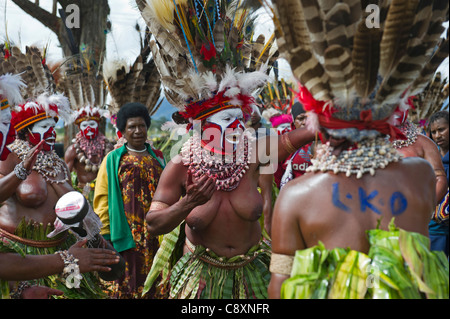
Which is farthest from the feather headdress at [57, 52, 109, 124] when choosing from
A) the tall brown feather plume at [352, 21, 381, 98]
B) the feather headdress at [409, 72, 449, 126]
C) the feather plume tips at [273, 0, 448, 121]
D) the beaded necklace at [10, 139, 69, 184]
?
the tall brown feather plume at [352, 21, 381, 98]

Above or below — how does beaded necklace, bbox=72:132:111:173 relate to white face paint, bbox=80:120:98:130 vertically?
below

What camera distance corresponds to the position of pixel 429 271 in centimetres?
223

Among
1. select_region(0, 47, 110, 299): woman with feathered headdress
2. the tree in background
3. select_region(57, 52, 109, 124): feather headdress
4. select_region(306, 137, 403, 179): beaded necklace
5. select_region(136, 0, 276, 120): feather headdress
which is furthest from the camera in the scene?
the tree in background

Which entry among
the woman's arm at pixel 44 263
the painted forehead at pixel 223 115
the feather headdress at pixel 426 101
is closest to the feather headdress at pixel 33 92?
the painted forehead at pixel 223 115

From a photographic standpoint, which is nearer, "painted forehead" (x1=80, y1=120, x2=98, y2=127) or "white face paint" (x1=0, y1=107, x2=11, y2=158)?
"white face paint" (x1=0, y1=107, x2=11, y2=158)

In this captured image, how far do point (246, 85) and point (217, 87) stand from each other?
0.22 metres

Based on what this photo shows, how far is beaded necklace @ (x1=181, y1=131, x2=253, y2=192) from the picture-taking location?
3826 mm

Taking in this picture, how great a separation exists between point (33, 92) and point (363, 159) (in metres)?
4.61

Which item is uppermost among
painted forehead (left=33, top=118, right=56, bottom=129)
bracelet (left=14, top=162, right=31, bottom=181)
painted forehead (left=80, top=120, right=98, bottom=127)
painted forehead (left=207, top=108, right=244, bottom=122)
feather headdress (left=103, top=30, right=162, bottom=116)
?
feather headdress (left=103, top=30, right=162, bottom=116)

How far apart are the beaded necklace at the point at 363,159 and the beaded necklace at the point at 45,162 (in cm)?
331

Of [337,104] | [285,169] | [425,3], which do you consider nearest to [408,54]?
[425,3]

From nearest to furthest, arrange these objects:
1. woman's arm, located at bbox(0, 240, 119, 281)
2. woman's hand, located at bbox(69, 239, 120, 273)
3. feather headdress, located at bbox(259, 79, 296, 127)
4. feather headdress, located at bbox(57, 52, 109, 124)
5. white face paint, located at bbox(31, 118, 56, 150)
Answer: woman's arm, located at bbox(0, 240, 119, 281)
woman's hand, located at bbox(69, 239, 120, 273)
white face paint, located at bbox(31, 118, 56, 150)
feather headdress, located at bbox(57, 52, 109, 124)
feather headdress, located at bbox(259, 79, 296, 127)

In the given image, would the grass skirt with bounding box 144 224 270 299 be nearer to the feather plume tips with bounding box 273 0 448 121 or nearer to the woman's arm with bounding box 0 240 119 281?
the woman's arm with bounding box 0 240 119 281
